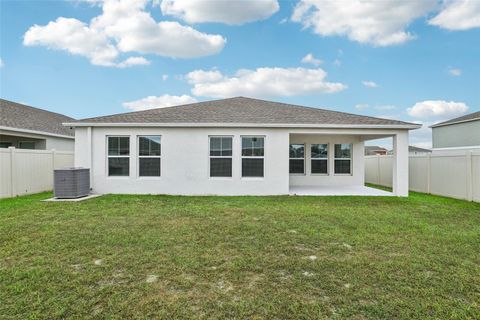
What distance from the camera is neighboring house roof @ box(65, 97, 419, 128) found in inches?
420

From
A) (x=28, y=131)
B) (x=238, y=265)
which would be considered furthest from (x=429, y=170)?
(x=28, y=131)

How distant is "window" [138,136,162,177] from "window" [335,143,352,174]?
870 centimetres

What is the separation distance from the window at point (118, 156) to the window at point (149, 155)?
524 mm

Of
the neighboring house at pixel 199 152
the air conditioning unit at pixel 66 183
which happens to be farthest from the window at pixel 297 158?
the air conditioning unit at pixel 66 183

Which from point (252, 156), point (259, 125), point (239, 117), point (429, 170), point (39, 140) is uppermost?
point (239, 117)

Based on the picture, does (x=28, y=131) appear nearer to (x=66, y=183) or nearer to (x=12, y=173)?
(x=12, y=173)

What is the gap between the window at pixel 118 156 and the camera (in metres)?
10.9

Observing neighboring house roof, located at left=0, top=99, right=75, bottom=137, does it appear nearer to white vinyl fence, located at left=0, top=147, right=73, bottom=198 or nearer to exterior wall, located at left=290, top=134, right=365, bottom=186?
white vinyl fence, located at left=0, top=147, right=73, bottom=198

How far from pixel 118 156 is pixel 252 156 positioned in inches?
216

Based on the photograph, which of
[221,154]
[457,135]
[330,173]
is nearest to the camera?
[221,154]

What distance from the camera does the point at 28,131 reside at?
43.8 ft

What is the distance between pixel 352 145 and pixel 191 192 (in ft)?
27.8

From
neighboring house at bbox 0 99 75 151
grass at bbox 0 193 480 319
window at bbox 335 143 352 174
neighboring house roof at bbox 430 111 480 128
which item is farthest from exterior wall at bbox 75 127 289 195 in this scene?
neighboring house roof at bbox 430 111 480 128

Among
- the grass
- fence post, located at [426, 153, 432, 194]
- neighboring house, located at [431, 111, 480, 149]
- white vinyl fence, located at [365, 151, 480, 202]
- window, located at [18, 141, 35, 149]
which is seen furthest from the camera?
neighboring house, located at [431, 111, 480, 149]
